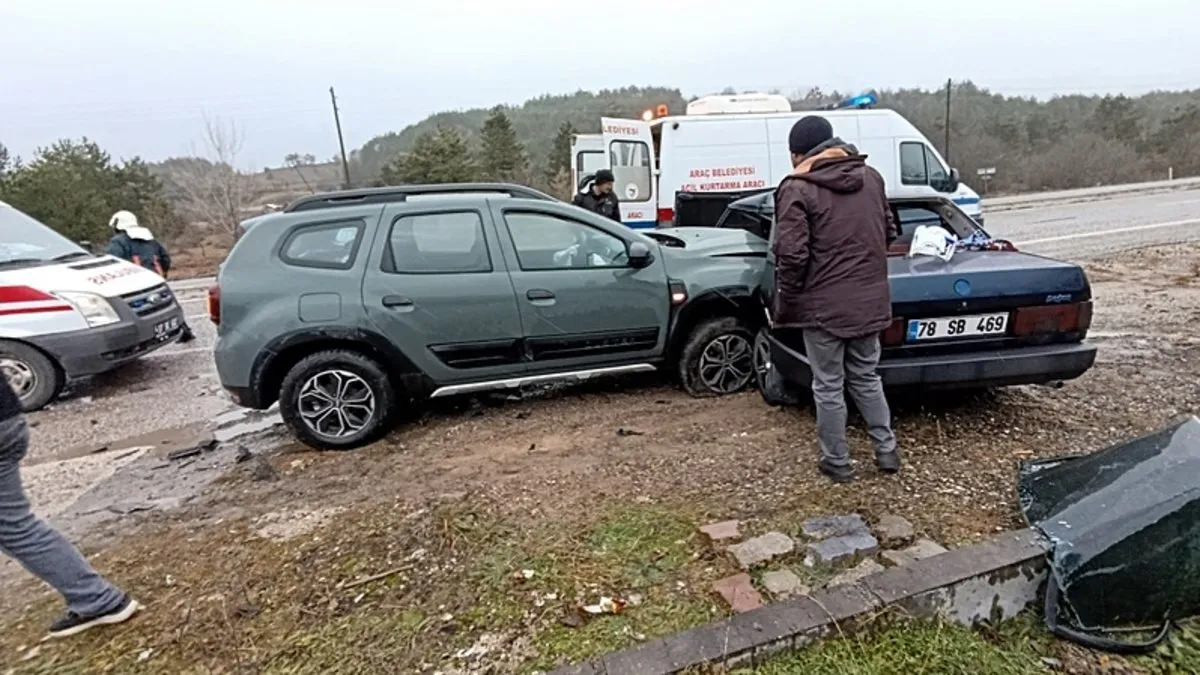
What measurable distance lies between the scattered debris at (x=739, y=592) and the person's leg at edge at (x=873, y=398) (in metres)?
1.20

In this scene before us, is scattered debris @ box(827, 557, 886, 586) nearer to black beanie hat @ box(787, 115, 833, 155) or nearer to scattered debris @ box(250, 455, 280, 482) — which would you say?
black beanie hat @ box(787, 115, 833, 155)

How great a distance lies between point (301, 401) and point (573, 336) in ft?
6.01

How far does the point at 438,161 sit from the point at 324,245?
98.7 feet

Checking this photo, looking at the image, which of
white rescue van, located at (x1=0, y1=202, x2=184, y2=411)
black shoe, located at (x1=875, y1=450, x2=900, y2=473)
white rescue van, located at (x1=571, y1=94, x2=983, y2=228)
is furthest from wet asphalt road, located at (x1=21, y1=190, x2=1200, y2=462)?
black shoe, located at (x1=875, y1=450, x2=900, y2=473)

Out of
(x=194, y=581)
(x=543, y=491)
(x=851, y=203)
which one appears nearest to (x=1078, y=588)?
(x=851, y=203)

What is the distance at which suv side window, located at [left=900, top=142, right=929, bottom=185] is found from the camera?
11.1 m

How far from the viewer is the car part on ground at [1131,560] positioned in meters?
2.32

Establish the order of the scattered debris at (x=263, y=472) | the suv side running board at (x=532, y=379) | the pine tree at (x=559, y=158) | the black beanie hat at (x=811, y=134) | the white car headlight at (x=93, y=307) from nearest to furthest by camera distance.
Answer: the black beanie hat at (x=811, y=134) → the scattered debris at (x=263, y=472) → the suv side running board at (x=532, y=379) → the white car headlight at (x=93, y=307) → the pine tree at (x=559, y=158)

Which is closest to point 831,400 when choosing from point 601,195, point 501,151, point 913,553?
point 913,553

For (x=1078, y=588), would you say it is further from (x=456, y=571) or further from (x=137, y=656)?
(x=137, y=656)

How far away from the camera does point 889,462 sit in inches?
132

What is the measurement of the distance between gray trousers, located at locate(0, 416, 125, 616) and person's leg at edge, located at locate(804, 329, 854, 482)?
312cm

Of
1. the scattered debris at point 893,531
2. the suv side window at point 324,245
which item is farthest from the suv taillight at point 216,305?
the scattered debris at point 893,531

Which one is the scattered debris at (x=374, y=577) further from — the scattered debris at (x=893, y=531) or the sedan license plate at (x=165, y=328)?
the sedan license plate at (x=165, y=328)
